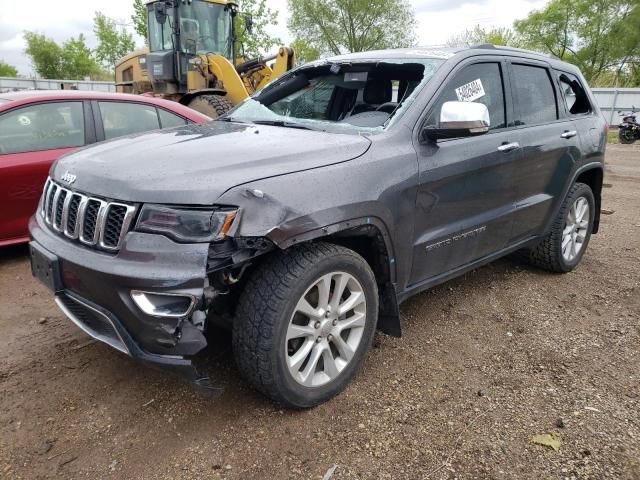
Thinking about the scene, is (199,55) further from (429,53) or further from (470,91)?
(470,91)

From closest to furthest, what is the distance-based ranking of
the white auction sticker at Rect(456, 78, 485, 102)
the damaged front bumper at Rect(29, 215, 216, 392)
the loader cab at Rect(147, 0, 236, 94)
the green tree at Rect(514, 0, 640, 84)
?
the damaged front bumper at Rect(29, 215, 216, 392), the white auction sticker at Rect(456, 78, 485, 102), the loader cab at Rect(147, 0, 236, 94), the green tree at Rect(514, 0, 640, 84)

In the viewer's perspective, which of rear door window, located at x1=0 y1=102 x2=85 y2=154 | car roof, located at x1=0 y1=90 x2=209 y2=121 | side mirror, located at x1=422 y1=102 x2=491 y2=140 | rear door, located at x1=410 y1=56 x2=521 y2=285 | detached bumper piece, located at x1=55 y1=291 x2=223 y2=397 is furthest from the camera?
car roof, located at x1=0 y1=90 x2=209 y2=121

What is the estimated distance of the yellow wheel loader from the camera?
368 inches

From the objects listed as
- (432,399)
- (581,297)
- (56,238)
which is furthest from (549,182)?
(56,238)

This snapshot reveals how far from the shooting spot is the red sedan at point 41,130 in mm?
4281

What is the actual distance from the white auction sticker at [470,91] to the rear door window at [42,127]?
3.46 meters

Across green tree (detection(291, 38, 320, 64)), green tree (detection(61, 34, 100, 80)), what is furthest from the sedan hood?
green tree (detection(61, 34, 100, 80))

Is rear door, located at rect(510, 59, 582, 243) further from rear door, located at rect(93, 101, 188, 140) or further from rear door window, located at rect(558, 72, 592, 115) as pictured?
rear door, located at rect(93, 101, 188, 140)

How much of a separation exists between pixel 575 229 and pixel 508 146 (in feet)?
5.37

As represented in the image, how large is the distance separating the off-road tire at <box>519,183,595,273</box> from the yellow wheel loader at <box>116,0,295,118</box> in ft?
19.7

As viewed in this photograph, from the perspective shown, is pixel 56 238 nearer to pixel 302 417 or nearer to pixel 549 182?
pixel 302 417

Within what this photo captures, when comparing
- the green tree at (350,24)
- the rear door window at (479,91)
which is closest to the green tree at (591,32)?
the green tree at (350,24)

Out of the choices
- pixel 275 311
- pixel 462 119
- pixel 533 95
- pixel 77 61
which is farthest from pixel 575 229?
pixel 77 61

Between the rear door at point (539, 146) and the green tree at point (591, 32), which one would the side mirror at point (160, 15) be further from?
the green tree at point (591, 32)
